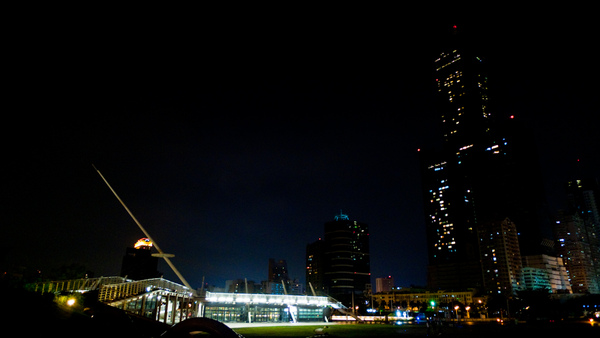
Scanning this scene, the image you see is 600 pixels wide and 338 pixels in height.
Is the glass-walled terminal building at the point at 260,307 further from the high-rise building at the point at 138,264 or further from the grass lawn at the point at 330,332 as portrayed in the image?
the high-rise building at the point at 138,264

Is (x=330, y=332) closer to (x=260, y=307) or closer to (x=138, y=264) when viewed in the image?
(x=260, y=307)

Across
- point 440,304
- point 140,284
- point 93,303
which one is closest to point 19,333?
point 93,303

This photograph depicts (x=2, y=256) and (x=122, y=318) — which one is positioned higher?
(x=2, y=256)

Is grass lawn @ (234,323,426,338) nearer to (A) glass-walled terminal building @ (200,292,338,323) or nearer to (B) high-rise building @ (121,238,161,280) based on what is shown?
(A) glass-walled terminal building @ (200,292,338,323)

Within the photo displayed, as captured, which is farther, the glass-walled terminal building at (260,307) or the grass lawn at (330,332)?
the glass-walled terminal building at (260,307)

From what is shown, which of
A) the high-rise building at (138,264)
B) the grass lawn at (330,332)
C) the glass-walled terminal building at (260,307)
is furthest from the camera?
the high-rise building at (138,264)

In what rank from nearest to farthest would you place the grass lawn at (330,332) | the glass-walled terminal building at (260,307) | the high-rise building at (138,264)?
the grass lawn at (330,332) → the glass-walled terminal building at (260,307) → the high-rise building at (138,264)

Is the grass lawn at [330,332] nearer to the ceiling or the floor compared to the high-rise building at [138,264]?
nearer to the floor

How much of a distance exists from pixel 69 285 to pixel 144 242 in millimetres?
103866

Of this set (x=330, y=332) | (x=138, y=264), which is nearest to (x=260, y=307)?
(x=330, y=332)

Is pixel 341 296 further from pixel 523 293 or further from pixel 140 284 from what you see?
pixel 140 284

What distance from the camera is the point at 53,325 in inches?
445

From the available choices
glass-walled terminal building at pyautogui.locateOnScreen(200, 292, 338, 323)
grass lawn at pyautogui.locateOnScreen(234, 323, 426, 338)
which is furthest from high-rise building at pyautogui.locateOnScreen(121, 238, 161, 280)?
grass lawn at pyautogui.locateOnScreen(234, 323, 426, 338)

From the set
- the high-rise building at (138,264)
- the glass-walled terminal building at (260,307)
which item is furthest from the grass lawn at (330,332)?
the high-rise building at (138,264)
